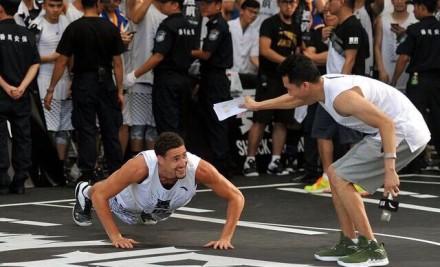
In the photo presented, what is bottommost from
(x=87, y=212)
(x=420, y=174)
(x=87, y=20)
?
(x=420, y=174)

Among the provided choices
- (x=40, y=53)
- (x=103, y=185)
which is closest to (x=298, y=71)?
(x=103, y=185)

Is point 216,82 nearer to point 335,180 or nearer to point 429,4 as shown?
point 429,4

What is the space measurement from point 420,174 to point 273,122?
6.45 feet

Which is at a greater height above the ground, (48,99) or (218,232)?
(48,99)

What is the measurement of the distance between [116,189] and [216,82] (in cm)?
562

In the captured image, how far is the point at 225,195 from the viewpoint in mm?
9719

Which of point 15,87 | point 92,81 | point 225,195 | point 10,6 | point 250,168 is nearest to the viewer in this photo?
point 225,195

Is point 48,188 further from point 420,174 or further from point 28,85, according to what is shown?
point 420,174

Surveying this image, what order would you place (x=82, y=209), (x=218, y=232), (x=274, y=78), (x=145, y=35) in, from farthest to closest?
(x=274, y=78) → (x=145, y=35) → (x=82, y=209) → (x=218, y=232)

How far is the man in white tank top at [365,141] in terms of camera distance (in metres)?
8.85

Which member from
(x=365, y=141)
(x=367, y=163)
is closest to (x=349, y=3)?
(x=365, y=141)

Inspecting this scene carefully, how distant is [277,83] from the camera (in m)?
15.5

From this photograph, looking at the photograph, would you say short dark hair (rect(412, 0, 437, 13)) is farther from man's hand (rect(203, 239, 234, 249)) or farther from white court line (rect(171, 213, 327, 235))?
man's hand (rect(203, 239, 234, 249))

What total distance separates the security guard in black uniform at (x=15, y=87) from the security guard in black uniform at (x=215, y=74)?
219 cm
